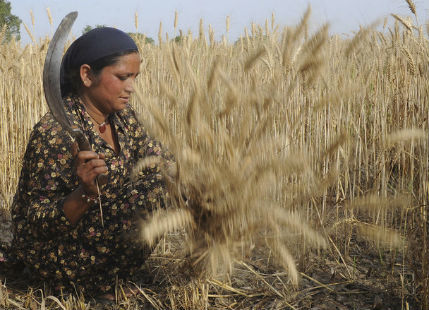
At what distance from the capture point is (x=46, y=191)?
138 cm

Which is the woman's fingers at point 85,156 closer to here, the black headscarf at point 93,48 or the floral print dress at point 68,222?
the floral print dress at point 68,222

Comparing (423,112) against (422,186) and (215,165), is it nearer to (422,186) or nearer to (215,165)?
(422,186)

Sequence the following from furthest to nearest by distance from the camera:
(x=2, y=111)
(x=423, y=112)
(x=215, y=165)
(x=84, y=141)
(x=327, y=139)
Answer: (x=2, y=111), (x=327, y=139), (x=423, y=112), (x=84, y=141), (x=215, y=165)

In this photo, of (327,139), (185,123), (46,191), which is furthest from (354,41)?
(46,191)

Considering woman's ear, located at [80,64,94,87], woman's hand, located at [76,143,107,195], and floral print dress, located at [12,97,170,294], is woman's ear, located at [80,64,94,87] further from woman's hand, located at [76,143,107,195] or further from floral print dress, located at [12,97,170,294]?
woman's hand, located at [76,143,107,195]

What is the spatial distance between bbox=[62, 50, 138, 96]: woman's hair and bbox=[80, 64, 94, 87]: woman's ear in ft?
0.04

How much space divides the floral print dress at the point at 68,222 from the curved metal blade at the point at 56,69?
0.25 meters

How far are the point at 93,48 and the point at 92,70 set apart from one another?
0.07 meters

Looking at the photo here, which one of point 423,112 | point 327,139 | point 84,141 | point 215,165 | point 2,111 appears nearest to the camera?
point 215,165

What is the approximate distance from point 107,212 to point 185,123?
0.47 m

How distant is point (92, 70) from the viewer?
144 centimetres

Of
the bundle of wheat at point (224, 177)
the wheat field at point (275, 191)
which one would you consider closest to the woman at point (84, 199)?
the wheat field at point (275, 191)

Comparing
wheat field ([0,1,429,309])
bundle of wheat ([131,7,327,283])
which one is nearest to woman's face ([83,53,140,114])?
wheat field ([0,1,429,309])

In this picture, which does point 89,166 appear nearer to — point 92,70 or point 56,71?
A: point 56,71
